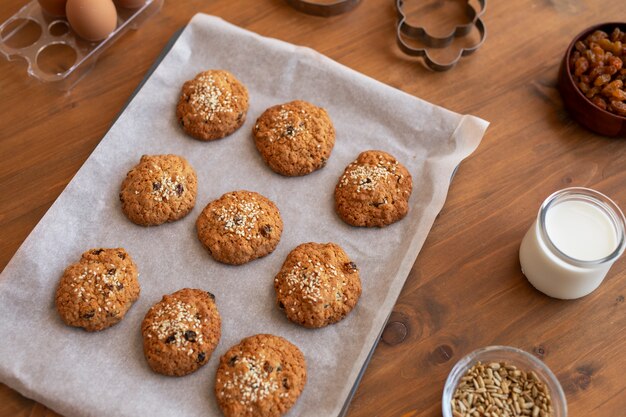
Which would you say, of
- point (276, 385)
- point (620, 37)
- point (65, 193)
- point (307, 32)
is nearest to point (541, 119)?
point (620, 37)

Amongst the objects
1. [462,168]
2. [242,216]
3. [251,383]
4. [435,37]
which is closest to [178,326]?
[251,383]

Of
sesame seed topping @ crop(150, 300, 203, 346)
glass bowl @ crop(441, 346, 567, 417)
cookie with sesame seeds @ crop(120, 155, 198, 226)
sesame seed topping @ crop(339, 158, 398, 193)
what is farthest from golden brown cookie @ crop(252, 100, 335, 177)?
glass bowl @ crop(441, 346, 567, 417)

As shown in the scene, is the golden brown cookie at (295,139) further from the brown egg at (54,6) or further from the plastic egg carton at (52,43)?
the brown egg at (54,6)

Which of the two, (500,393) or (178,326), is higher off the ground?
(178,326)

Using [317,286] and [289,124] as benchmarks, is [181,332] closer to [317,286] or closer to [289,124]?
[317,286]

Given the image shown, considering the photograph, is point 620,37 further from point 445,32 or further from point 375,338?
point 375,338

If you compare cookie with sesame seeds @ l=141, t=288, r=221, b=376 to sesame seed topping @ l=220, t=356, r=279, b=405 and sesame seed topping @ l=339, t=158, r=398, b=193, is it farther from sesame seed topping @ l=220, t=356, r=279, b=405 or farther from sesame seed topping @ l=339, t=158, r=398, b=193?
sesame seed topping @ l=339, t=158, r=398, b=193
